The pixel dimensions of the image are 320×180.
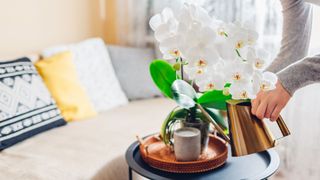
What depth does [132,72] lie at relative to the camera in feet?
8.27

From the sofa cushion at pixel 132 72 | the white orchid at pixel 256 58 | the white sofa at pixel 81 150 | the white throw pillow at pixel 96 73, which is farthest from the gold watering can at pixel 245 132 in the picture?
the sofa cushion at pixel 132 72

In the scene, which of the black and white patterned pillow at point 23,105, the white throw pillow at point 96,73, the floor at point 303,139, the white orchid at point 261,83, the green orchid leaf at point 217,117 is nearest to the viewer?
the white orchid at point 261,83

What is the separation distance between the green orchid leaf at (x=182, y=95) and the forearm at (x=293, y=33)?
310mm

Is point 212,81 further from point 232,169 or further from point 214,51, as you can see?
point 232,169

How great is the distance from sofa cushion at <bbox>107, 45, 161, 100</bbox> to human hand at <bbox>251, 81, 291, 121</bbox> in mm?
1473

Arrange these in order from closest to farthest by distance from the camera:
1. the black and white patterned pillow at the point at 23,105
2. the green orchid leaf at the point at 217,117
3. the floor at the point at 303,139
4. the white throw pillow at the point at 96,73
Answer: the green orchid leaf at the point at 217,117 → the black and white patterned pillow at the point at 23,105 → the floor at the point at 303,139 → the white throw pillow at the point at 96,73

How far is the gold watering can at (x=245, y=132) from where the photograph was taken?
42.7 inches

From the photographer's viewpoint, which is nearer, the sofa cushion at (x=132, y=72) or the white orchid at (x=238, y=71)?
the white orchid at (x=238, y=71)

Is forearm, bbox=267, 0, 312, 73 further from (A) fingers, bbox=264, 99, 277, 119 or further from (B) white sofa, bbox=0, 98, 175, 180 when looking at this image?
(B) white sofa, bbox=0, 98, 175, 180

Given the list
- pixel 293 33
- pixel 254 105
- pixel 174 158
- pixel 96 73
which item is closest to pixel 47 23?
pixel 96 73

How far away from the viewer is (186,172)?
125 centimetres

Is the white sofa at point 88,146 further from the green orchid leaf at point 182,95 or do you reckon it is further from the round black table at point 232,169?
the green orchid leaf at point 182,95

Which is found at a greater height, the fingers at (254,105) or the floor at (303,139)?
the fingers at (254,105)

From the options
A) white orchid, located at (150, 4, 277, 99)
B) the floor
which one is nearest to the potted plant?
white orchid, located at (150, 4, 277, 99)
